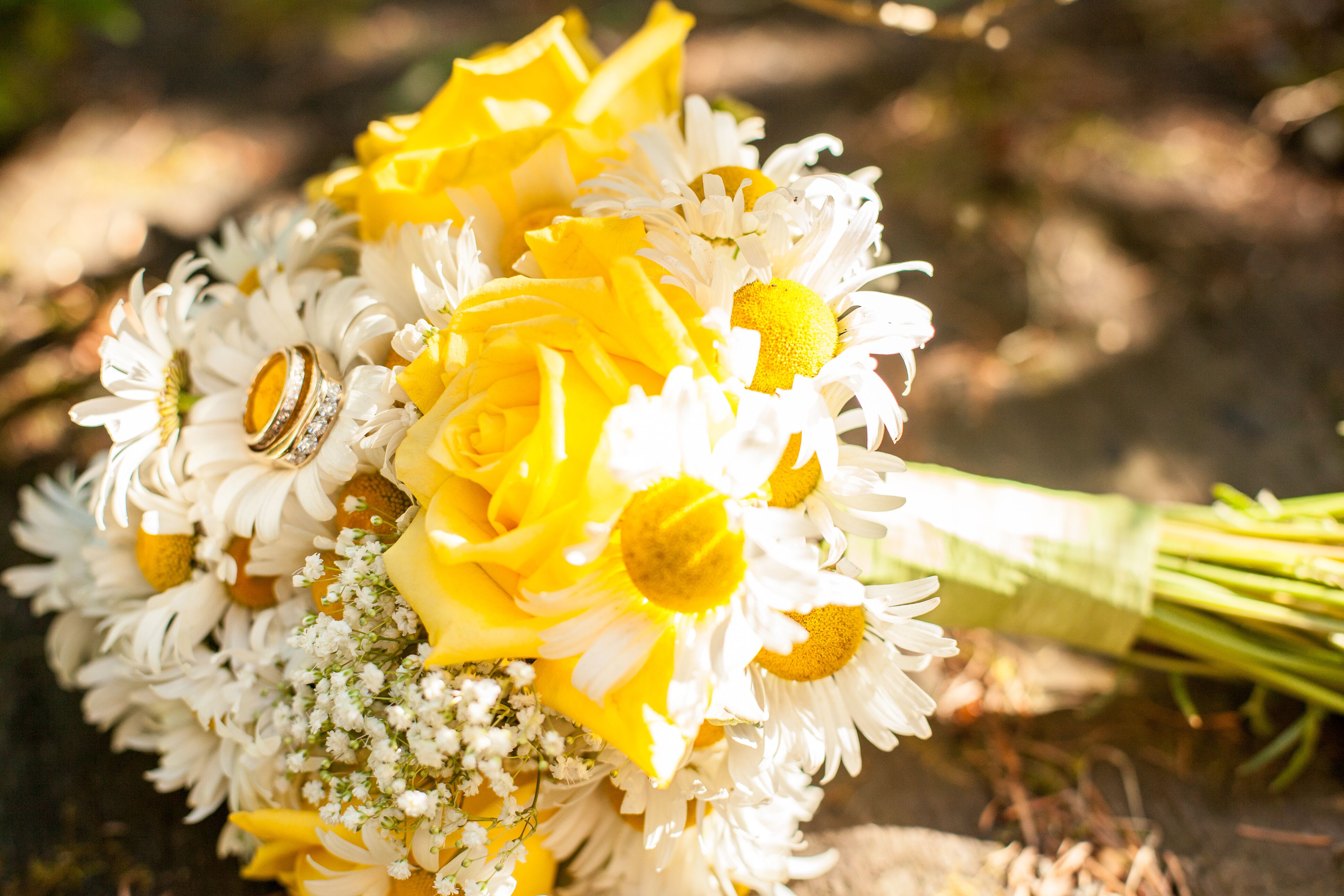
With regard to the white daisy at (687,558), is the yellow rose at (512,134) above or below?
above

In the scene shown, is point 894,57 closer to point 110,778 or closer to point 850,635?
point 850,635

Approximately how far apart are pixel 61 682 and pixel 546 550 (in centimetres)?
91

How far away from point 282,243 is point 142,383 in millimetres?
239

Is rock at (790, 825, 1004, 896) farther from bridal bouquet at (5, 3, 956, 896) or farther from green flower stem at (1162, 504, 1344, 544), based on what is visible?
green flower stem at (1162, 504, 1344, 544)

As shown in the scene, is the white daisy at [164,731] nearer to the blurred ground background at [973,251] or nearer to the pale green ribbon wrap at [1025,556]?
the blurred ground background at [973,251]

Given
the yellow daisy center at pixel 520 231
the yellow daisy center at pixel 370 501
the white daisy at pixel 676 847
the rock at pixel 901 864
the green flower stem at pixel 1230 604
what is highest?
the yellow daisy center at pixel 520 231

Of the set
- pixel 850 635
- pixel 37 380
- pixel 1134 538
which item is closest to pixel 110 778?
pixel 37 380

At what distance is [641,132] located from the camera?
0.86 metres

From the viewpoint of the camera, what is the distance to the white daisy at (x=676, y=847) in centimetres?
85

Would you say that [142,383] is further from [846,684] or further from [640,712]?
[846,684]

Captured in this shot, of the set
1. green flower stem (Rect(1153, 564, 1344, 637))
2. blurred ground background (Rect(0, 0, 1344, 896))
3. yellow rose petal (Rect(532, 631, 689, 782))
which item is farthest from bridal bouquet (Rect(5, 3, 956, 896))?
green flower stem (Rect(1153, 564, 1344, 637))

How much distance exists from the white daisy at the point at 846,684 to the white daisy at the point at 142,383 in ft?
2.06

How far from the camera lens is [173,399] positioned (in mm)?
838

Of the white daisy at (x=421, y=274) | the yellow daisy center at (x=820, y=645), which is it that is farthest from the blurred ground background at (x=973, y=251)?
the white daisy at (x=421, y=274)
